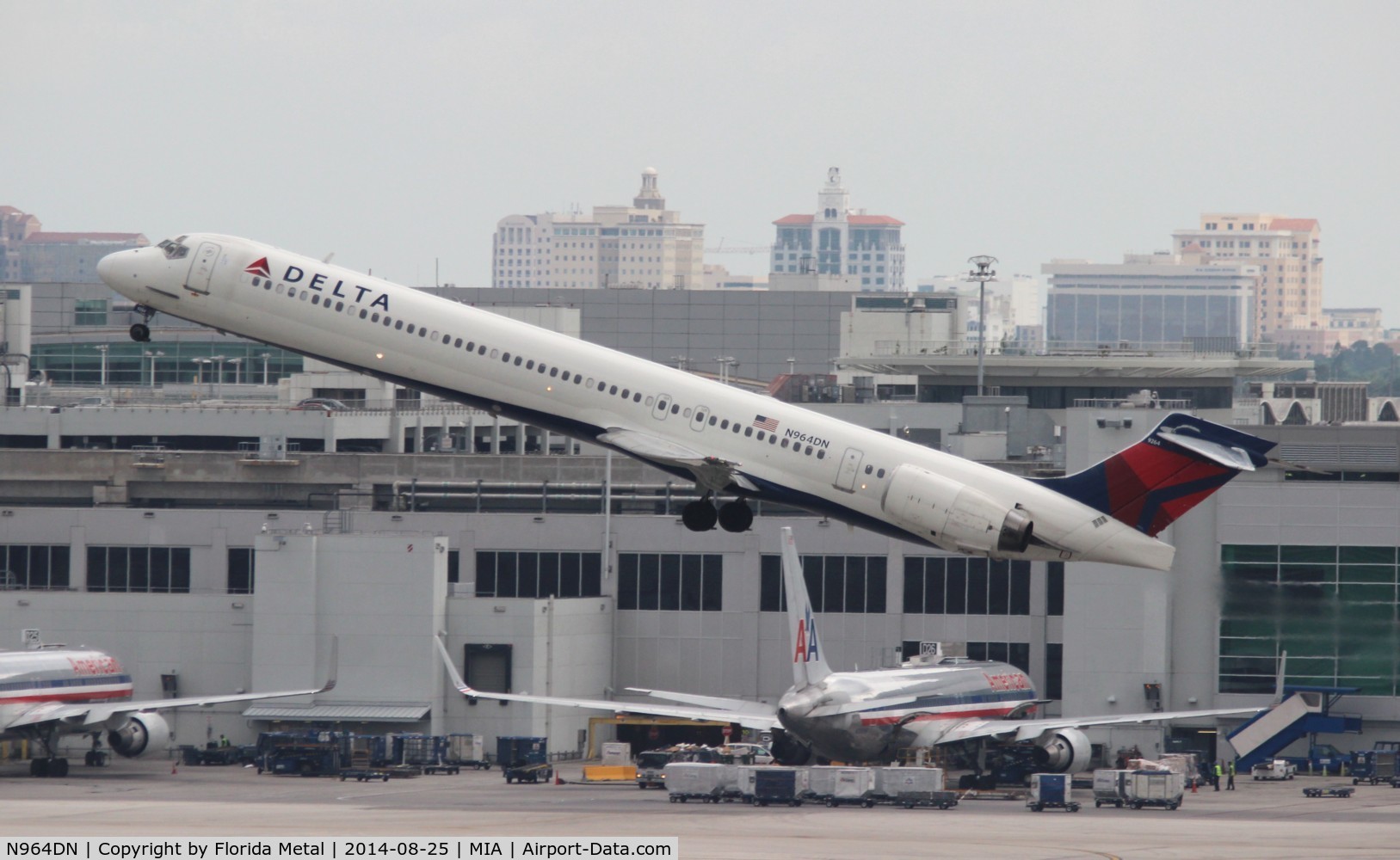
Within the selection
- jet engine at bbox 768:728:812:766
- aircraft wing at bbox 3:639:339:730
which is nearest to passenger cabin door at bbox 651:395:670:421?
jet engine at bbox 768:728:812:766

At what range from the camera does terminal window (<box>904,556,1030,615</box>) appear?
10794cm

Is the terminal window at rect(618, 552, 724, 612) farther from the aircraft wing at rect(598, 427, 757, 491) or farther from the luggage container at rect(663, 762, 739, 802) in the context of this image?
the aircraft wing at rect(598, 427, 757, 491)

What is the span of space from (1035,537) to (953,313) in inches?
5278

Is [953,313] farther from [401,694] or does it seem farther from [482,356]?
[482,356]

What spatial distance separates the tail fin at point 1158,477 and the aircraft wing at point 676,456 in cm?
1074

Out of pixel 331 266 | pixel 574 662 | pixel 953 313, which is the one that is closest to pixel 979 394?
pixel 953 313

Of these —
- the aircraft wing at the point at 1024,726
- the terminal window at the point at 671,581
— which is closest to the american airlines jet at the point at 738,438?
the aircraft wing at the point at 1024,726

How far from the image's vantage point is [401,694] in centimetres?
10319

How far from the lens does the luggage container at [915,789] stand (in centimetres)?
8300

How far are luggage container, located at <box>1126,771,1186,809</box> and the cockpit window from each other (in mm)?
43772

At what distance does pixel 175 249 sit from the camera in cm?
7062

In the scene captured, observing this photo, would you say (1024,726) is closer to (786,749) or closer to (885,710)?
(885,710)

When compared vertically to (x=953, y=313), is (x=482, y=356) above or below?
below

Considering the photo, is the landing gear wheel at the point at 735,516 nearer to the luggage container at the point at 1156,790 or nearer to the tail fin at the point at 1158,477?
the tail fin at the point at 1158,477
